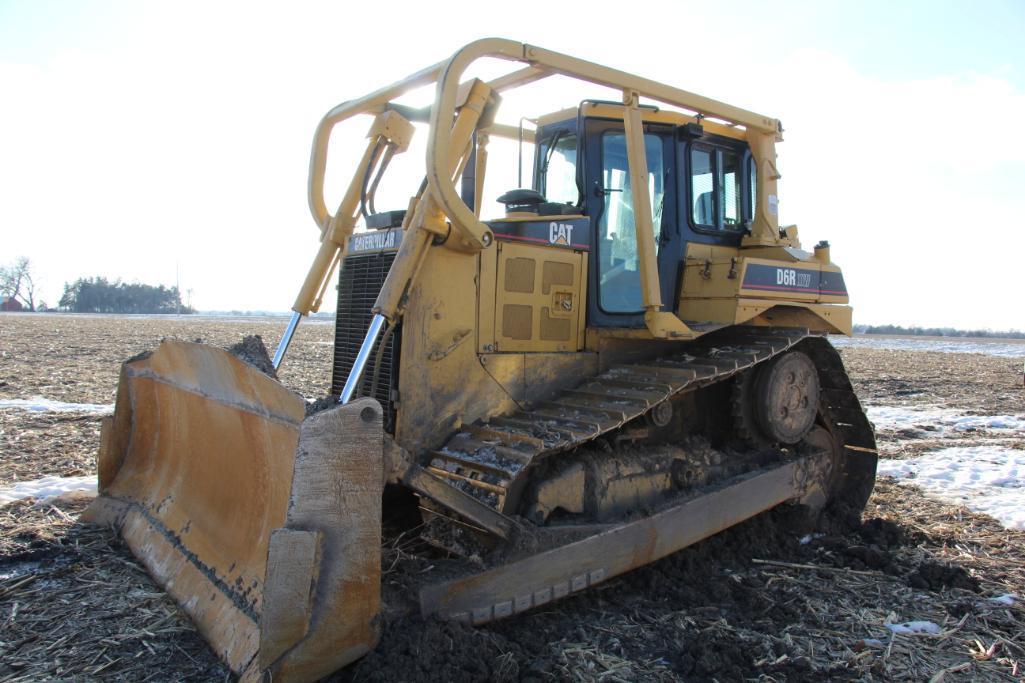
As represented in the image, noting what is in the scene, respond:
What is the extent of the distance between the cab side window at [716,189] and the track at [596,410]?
0.89 metres

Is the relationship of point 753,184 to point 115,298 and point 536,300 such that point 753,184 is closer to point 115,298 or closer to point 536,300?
point 536,300

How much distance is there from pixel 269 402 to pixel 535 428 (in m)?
1.51

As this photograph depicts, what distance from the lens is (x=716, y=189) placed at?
20.4 ft

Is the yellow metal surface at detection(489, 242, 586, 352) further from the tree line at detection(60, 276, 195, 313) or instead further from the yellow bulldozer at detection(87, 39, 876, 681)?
the tree line at detection(60, 276, 195, 313)

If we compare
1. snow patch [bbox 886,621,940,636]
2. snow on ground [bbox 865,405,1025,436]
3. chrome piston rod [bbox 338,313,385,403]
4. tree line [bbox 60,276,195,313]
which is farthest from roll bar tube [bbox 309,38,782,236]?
tree line [bbox 60,276,195,313]

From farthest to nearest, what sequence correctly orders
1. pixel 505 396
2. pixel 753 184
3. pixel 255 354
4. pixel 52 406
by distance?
pixel 52 406
pixel 753 184
pixel 505 396
pixel 255 354

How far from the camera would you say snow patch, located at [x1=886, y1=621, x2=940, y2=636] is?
177 inches

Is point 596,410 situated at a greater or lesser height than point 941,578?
greater

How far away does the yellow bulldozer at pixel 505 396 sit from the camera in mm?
3641

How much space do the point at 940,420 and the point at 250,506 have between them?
36.6 ft

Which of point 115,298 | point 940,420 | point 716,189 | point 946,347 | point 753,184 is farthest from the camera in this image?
point 115,298

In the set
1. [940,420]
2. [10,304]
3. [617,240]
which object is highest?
[617,240]

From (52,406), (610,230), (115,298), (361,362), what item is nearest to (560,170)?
(610,230)

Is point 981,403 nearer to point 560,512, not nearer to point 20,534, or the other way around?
point 560,512
